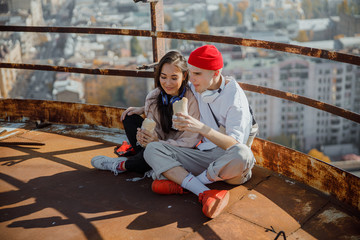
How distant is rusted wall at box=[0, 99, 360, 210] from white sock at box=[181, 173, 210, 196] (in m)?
0.71

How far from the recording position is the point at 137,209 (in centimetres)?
248

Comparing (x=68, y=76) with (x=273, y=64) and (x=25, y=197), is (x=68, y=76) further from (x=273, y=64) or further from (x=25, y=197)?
(x=25, y=197)

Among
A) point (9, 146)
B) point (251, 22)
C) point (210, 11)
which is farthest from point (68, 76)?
point (9, 146)

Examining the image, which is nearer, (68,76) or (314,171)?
(314,171)

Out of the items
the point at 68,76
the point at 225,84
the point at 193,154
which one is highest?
the point at 225,84

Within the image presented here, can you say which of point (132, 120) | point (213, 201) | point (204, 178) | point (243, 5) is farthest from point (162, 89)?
point (243, 5)

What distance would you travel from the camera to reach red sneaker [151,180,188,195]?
262 centimetres

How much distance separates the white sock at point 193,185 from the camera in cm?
254

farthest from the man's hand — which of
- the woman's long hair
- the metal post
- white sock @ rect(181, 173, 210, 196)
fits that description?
the metal post

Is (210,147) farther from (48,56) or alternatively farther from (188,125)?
(48,56)

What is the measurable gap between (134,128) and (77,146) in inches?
26.1

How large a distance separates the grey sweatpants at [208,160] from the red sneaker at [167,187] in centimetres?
7

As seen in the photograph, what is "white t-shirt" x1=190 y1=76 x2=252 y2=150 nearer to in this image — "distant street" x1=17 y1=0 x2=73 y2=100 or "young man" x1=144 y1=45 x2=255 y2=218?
"young man" x1=144 y1=45 x2=255 y2=218

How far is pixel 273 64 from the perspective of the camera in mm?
69875
